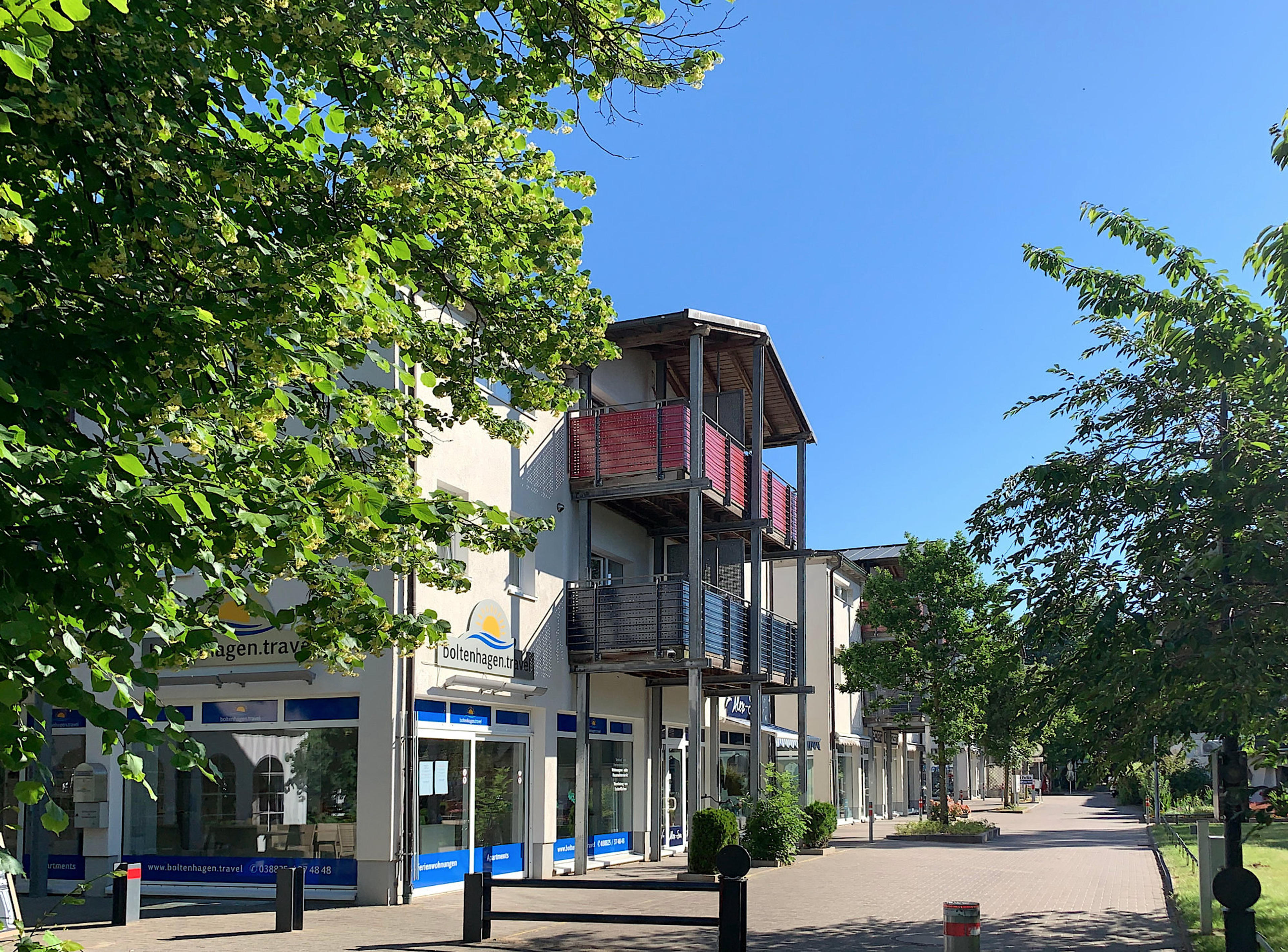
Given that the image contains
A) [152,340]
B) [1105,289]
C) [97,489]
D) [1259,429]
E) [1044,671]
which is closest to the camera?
[97,489]

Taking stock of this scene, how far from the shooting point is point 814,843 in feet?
87.9

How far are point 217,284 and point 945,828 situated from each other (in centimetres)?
3169

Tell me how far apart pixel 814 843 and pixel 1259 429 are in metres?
19.3

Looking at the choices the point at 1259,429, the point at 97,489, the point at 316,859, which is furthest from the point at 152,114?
the point at 316,859

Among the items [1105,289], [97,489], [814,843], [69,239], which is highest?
[1105,289]

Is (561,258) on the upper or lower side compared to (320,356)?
upper

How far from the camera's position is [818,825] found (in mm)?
26594

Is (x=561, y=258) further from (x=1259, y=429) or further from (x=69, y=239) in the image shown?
(x=1259, y=429)

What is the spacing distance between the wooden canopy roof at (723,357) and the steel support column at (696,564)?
91cm

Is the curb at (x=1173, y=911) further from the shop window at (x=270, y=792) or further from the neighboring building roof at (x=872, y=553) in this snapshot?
the neighboring building roof at (x=872, y=553)

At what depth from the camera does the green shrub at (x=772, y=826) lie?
22.3 metres

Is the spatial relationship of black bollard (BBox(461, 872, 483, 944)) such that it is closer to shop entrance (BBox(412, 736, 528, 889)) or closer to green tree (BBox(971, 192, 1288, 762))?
shop entrance (BBox(412, 736, 528, 889))

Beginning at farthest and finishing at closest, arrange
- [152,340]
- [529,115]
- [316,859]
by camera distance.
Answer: [316,859] → [529,115] → [152,340]

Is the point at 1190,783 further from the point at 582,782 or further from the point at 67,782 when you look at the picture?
the point at 67,782
